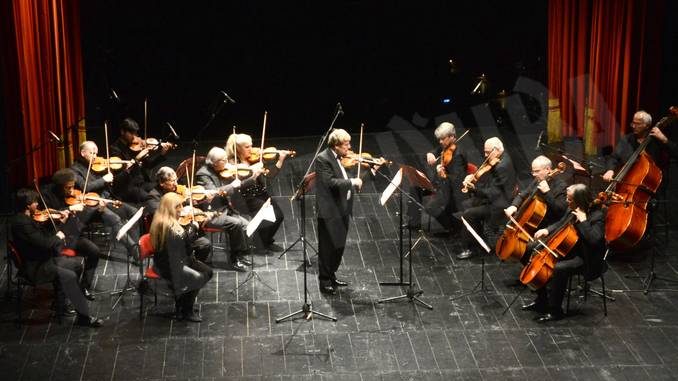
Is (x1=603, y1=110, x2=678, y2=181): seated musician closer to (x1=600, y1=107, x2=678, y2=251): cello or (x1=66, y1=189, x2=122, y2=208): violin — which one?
(x1=600, y1=107, x2=678, y2=251): cello

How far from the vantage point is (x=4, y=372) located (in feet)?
23.2

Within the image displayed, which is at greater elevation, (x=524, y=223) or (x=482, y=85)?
(x=482, y=85)

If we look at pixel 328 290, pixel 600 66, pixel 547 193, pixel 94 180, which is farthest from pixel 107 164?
pixel 600 66

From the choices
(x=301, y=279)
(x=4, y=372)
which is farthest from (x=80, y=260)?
(x=301, y=279)

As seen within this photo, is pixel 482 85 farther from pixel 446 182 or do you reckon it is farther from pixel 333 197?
pixel 333 197

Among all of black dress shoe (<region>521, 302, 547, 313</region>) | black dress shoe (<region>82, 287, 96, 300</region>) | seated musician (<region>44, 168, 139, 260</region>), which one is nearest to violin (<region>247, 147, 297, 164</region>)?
seated musician (<region>44, 168, 139, 260</region>)

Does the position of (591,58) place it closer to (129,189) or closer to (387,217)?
(387,217)

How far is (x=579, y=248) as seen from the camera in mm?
7816

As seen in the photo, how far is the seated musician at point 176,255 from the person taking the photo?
761 centimetres

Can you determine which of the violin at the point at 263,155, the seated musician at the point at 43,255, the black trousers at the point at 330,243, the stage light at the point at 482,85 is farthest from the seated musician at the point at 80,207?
the stage light at the point at 482,85

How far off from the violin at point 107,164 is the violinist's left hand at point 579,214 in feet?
13.9

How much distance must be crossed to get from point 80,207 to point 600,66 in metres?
6.15

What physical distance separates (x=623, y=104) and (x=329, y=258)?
14.0 ft

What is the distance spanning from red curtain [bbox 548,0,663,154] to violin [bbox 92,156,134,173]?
17.7ft
